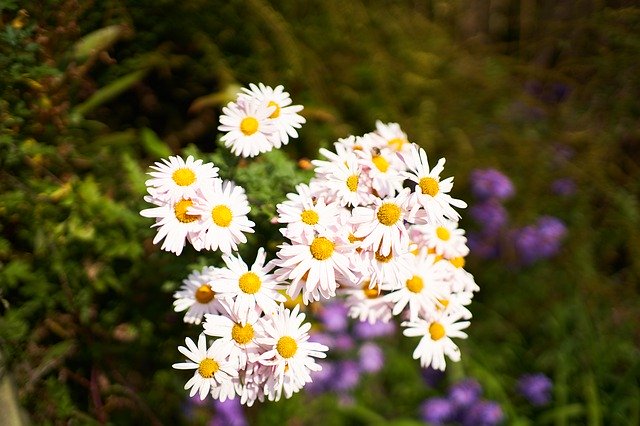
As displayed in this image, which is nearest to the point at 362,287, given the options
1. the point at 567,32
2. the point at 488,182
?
the point at 488,182

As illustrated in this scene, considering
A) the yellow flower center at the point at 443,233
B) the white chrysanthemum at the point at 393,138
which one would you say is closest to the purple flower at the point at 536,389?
the yellow flower center at the point at 443,233

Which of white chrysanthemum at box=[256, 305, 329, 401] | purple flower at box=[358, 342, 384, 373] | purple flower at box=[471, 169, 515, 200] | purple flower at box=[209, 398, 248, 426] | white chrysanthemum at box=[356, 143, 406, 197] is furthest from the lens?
purple flower at box=[471, 169, 515, 200]

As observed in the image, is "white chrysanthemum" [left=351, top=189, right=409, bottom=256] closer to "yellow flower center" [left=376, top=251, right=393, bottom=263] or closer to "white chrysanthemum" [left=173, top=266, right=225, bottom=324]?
"yellow flower center" [left=376, top=251, right=393, bottom=263]

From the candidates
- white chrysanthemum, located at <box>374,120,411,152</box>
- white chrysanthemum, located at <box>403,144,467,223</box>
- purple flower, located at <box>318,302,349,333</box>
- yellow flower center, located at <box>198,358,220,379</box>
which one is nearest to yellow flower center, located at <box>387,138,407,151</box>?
white chrysanthemum, located at <box>374,120,411,152</box>

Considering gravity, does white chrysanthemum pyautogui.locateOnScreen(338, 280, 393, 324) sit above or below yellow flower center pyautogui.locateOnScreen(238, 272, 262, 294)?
above

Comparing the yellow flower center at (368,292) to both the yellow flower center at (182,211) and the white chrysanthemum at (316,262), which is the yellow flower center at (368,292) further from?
the yellow flower center at (182,211)

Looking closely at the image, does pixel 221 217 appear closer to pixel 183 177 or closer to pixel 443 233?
pixel 183 177

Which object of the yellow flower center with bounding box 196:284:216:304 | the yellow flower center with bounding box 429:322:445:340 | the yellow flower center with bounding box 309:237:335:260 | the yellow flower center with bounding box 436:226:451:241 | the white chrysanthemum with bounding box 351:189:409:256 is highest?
the yellow flower center with bounding box 436:226:451:241
